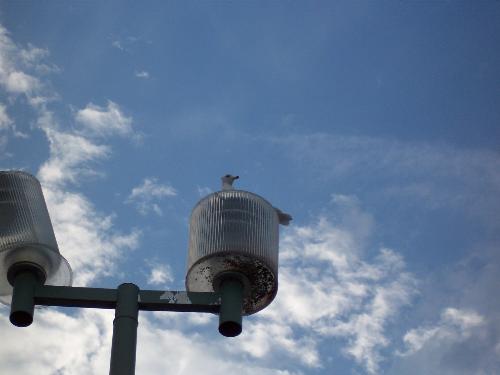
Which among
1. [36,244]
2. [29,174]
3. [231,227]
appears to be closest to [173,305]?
[231,227]

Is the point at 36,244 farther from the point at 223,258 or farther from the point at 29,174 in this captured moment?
the point at 223,258

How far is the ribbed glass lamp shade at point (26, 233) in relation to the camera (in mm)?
5078

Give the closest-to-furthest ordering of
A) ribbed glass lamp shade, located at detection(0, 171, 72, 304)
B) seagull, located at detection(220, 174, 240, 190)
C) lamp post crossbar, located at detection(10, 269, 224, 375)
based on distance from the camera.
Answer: lamp post crossbar, located at detection(10, 269, 224, 375)
ribbed glass lamp shade, located at detection(0, 171, 72, 304)
seagull, located at detection(220, 174, 240, 190)

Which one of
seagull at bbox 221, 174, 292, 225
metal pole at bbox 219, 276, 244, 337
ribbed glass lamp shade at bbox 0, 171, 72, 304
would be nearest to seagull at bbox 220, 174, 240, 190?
seagull at bbox 221, 174, 292, 225

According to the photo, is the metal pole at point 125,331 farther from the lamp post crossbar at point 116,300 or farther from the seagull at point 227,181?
the seagull at point 227,181

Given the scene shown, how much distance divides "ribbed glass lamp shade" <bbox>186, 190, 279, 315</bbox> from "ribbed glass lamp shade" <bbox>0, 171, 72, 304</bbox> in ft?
2.51

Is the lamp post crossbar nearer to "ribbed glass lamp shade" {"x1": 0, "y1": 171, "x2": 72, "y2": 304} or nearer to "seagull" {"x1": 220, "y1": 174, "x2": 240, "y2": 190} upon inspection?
"ribbed glass lamp shade" {"x1": 0, "y1": 171, "x2": 72, "y2": 304}

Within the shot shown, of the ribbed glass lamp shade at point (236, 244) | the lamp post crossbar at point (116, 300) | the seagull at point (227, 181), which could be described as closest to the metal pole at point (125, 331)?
the lamp post crossbar at point (116, 300)

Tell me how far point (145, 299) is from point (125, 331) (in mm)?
260

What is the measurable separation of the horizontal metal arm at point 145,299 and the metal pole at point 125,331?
0.05 meters

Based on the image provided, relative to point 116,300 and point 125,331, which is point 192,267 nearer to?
point 116,300

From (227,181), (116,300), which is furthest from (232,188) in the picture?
(116,300)

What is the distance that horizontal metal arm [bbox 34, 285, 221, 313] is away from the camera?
484 centimetres

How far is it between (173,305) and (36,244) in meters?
0.85
